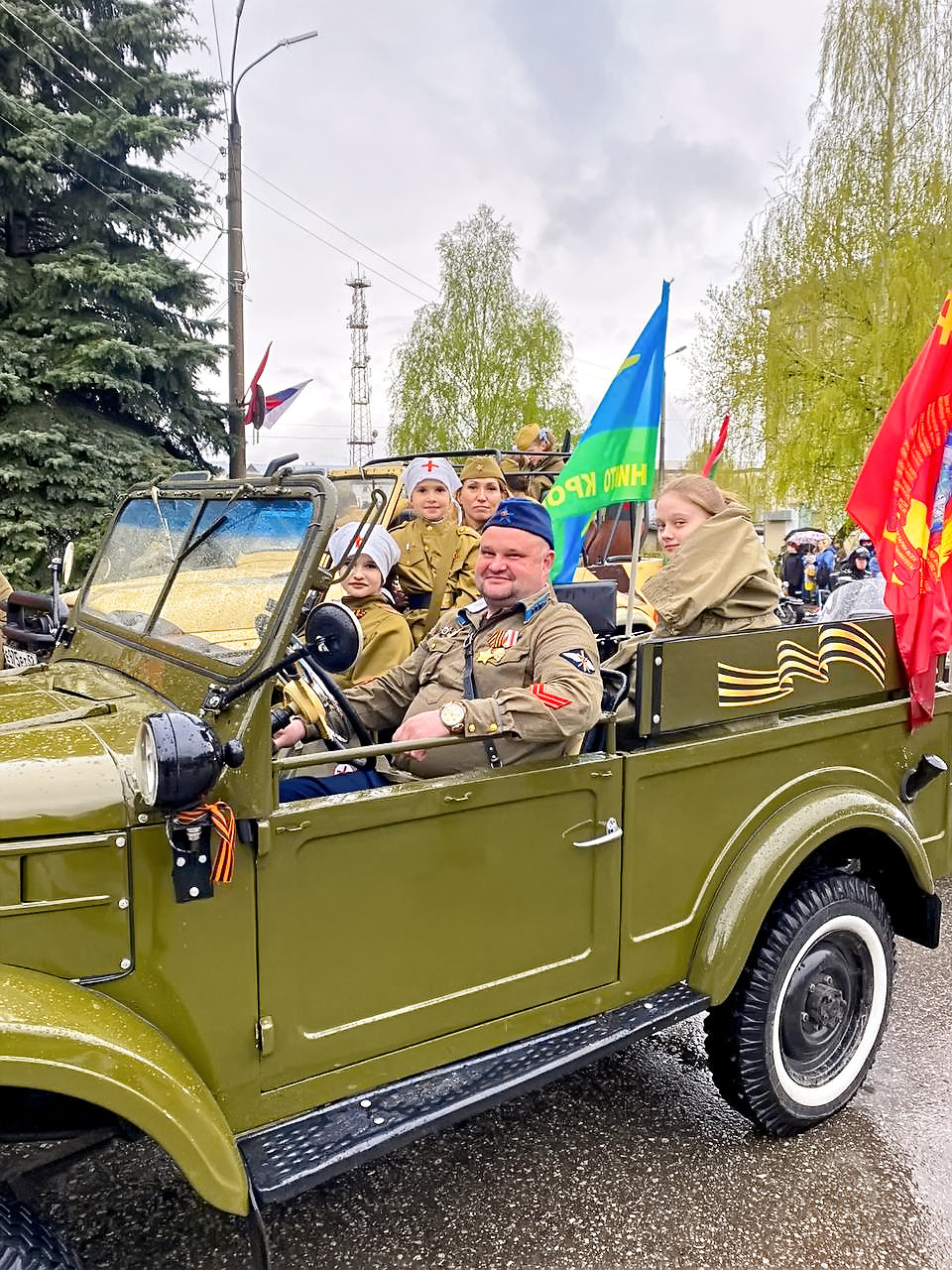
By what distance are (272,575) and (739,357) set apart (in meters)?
16.9

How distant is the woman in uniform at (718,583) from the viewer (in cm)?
314

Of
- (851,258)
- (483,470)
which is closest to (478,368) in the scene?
(851,258)

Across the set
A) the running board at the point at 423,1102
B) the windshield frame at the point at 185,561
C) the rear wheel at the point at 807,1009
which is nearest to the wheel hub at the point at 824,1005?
the rear wheel at the point at 807,1009

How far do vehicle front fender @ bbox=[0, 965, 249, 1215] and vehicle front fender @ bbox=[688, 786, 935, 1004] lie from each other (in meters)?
1.44

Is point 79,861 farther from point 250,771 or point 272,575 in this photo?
point 272,575

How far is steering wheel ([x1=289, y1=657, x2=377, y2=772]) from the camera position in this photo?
2621mm

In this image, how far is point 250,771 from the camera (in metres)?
2.00

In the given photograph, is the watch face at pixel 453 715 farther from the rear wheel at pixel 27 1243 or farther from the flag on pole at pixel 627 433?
the flag on pole at pixel 627 433

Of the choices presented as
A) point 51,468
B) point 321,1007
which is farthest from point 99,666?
point 51,468

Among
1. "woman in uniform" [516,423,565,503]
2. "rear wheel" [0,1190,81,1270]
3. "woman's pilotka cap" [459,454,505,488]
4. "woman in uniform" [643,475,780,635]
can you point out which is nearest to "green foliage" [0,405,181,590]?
"woman in uniform" [516,423,565,503]

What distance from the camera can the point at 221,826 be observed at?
6.27 ft

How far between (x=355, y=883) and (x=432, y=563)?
113 inches

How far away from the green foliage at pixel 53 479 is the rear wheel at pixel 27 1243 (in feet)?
34.0

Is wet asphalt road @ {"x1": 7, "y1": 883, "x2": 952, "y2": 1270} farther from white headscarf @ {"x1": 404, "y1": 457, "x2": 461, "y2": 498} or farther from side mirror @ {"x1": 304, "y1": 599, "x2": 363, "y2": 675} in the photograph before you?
white headscarf @ {"x1": 404, "y1": 457, "x2": 461, "y2": 498}
